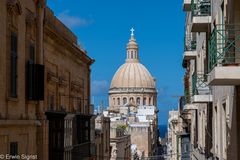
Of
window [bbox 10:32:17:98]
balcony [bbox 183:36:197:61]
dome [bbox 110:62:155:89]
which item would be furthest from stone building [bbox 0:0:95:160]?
dome [bbox 110:62:155:89]

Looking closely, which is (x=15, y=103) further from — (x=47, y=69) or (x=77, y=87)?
(x=77, y=87)

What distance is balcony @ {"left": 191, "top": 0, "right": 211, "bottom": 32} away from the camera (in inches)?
486

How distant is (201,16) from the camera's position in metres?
12.5

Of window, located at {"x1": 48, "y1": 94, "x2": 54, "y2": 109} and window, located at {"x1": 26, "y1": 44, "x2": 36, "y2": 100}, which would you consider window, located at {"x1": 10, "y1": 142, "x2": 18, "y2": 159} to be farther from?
window, located at {"x1": 48, "y1": 94, "x2": 54, "y2": 109}

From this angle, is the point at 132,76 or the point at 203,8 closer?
the point at 203,8

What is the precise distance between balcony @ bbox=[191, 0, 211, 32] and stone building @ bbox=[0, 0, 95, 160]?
3.88m

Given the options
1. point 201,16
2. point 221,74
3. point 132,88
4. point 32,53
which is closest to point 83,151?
point 32,53

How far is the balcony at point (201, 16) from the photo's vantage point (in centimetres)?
1234

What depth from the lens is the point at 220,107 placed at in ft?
35.2

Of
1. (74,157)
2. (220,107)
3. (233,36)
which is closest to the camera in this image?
(233,36)

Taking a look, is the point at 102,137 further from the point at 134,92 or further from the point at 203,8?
the point at 134,92

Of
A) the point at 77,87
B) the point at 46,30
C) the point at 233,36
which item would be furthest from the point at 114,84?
the point at 233,36

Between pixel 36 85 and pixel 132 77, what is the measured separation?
91.8m

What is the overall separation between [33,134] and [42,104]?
113 centimetres
